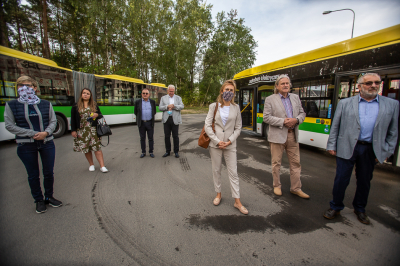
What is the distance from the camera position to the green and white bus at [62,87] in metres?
6.89

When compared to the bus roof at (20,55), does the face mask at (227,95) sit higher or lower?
lower

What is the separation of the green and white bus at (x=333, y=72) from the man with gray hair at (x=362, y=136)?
9.41 feet

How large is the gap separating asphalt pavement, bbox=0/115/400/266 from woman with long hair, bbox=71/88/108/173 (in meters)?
0.69

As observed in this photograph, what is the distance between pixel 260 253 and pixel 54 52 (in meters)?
37.0

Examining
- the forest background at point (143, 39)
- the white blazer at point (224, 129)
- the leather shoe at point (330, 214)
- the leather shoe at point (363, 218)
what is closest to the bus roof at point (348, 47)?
the leather shoe at point (363, 218)

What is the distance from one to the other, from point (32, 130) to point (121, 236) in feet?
6.73

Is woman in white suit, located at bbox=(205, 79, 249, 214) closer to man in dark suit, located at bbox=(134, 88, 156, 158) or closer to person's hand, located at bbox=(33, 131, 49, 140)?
person's hand, located at bbox=(33, 131, 49, 140)

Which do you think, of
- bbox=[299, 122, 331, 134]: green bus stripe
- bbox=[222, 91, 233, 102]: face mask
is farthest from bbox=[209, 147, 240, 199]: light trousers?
bbox=[299, 122, 331, 134]: green bus stripe

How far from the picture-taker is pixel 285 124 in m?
3.21

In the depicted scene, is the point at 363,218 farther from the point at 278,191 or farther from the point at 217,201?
the point at 217,201

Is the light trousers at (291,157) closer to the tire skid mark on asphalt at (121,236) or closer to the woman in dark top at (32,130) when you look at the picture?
the tire skid mark on asphalt at (121,236)

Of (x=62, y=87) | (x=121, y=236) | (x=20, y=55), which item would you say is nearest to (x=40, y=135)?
(x=121, y=236)

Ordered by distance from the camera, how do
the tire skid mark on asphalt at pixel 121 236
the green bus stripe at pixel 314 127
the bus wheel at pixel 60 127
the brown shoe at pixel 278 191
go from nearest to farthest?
the tire skid mark on asphalt at pixel 121 236 → the brown shoe at pixel 278 191 → the green bus stripe at pixel 314 127 → the bus wheel at pixel 60 127

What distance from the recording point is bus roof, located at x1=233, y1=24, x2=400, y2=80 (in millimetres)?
4586
